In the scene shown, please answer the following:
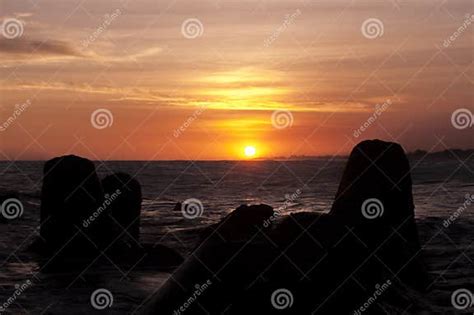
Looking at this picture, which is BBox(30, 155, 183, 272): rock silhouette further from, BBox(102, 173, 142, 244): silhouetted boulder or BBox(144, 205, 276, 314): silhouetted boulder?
BBox(144, 205, 276, 314): silhouetted boulder

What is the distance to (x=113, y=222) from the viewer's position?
24438 millimetres

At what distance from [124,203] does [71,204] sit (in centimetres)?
262

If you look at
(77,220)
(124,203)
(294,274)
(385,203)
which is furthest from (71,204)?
(294,274)

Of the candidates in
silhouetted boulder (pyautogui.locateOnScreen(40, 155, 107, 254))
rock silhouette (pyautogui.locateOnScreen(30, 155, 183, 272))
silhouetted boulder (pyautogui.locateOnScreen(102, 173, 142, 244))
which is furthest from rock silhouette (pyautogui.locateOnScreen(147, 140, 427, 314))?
silhouetted boulder (pyautogui.locateOnScreen(102, 173, 142, 244))

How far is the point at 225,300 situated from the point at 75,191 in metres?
13.8

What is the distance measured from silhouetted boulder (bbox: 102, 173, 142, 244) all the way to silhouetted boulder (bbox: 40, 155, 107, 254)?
1143 mm

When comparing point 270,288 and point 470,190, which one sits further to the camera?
point 470,190

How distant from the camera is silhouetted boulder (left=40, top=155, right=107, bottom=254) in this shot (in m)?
23.5

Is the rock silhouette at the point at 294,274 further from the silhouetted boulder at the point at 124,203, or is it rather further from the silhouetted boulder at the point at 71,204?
the silhouetted boulder at the point at 124,203

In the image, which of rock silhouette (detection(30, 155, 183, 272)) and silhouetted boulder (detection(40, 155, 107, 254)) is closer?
rock silhouette (detection(30, 155, 183, 272))

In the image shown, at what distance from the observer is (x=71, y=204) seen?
23484mm

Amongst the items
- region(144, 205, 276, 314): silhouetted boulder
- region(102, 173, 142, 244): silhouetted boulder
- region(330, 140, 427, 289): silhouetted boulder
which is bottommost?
region(144, 205, 276, 314): silhouetted boulder

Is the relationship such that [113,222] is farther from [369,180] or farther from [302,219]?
[302,219]

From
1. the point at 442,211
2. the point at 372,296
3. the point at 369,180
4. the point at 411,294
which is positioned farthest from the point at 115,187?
the point at 442,211
